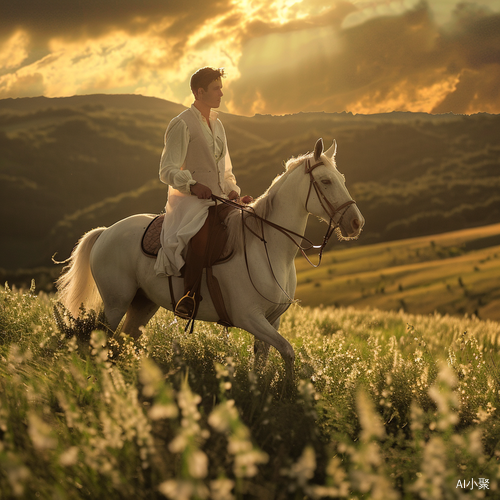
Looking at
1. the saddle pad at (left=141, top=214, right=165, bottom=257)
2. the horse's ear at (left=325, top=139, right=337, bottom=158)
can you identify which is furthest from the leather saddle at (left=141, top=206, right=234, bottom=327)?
the horse's ear at (left=325, top=139, right=337, bottom=158)

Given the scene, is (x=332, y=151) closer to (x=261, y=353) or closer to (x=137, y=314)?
(x=261, y=353)

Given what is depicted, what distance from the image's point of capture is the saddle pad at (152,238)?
5.42 metres

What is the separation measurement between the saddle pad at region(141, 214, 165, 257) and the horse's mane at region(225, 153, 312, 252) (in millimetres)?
996

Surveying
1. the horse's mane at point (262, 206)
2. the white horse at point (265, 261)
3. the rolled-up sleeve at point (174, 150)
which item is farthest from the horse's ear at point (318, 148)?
the rolled-up sleeve at point (174, 150)

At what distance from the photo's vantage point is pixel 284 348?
441 centimetres

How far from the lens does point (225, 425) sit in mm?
1606

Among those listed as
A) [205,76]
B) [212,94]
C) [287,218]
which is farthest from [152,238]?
[205,76]

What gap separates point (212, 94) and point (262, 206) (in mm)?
1517

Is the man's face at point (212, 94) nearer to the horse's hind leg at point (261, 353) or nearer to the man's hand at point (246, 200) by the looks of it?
the man's hand at point (246, 200)

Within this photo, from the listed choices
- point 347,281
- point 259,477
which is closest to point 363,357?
point 259,477

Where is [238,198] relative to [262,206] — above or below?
above

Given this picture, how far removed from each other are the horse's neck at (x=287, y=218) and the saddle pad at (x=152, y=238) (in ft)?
4.71

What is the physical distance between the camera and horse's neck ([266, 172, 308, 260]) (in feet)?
15.9

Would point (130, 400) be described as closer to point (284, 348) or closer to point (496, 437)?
point (284, 348)
